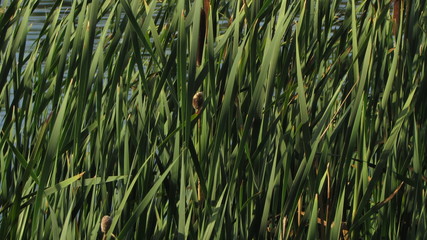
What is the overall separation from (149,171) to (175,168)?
2.1 inches

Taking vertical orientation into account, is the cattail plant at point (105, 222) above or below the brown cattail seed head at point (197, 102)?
below

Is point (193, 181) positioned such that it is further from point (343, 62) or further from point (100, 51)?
point (343, 62)

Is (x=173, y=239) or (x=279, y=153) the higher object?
(x=279, y=153)

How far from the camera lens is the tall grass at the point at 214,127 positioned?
1.18 metres

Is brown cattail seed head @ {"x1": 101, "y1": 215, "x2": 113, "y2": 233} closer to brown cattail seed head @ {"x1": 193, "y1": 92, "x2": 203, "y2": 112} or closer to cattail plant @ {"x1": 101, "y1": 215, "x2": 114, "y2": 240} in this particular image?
cattail plant @ {"x1": 101, "y1": 215, "x2": 114, "y2": 240}

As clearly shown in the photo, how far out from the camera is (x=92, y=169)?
1.52 metres

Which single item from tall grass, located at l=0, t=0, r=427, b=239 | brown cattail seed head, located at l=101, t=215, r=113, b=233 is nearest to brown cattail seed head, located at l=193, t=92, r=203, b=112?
tall grass, located at l=0, t=0, r=427, b=239

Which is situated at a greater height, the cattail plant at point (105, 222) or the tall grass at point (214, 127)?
the tall grass at point (214, 127)

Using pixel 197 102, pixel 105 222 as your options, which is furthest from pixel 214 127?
pixel 105 222

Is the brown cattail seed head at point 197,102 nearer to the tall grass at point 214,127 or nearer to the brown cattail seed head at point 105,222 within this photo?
the tall grass at point 214,127

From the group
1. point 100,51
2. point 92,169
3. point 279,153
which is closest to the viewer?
point 100,51

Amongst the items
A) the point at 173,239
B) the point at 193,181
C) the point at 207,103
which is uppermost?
the point at 207,103

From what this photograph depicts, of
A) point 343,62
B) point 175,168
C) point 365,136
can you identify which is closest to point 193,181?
point 175,168

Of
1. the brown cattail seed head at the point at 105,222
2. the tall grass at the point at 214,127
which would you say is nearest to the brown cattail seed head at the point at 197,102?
Result: the tall grass at the point at 214,127
